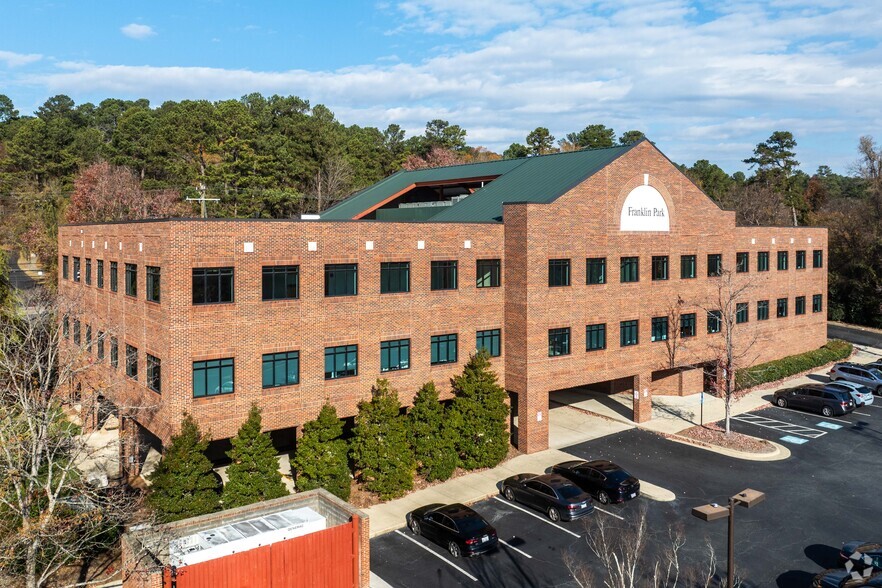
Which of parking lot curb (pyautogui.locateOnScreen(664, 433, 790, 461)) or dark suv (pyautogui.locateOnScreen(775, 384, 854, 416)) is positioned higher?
dark suv (pyautogui.locateOnScreen(775, 384, 854, 416))

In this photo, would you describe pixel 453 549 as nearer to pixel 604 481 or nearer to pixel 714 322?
pixel 604 481

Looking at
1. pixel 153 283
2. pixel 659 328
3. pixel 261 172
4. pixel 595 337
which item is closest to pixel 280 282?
pixel 153 283

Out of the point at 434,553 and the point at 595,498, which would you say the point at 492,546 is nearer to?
the point at 434,553

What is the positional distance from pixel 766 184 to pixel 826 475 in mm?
Answer: 89624

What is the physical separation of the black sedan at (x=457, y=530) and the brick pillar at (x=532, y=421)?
993 cm

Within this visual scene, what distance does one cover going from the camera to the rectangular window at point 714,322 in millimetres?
43562

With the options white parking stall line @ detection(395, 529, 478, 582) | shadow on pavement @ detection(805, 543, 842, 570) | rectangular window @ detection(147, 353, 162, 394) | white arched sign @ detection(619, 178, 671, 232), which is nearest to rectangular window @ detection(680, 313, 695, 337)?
white arched sign @ detection(619, 178, 671, 232)

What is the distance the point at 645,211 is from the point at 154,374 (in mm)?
27174

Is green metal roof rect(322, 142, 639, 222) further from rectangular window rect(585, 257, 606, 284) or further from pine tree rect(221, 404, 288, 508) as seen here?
pine tree rect(221, 404, 288, 508)

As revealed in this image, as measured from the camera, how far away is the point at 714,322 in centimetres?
4412

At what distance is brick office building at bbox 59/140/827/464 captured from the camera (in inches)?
1079

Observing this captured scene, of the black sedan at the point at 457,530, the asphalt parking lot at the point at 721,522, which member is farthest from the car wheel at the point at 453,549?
the asphalt parking lot at the point at 721,522

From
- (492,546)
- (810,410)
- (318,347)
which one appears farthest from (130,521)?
(810,410)

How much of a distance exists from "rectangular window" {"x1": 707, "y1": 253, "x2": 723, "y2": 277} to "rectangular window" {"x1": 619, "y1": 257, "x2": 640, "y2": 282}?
731 centimetres
